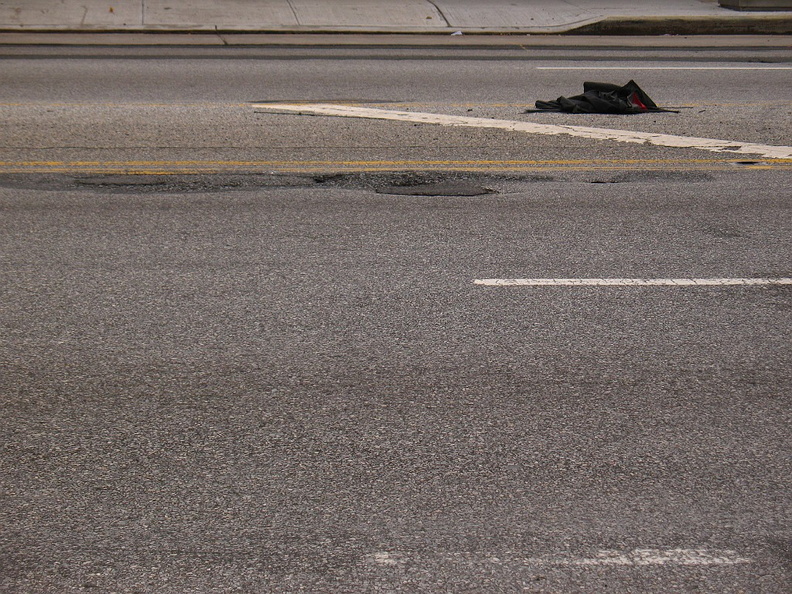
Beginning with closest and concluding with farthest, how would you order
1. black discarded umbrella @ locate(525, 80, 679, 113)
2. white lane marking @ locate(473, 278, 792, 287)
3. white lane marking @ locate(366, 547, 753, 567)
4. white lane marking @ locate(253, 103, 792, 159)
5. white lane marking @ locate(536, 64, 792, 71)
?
white lane marking @ locate(366, 547, 753, 567) < white lane marking @ locate(473, 278, 792, 287) < white lane marking @ locate(253, 103, 792, 159) < black discarded umbrella @ locate(525, 80, 679, 113) < white lane marking @ locate(536, 64, 792, 71)

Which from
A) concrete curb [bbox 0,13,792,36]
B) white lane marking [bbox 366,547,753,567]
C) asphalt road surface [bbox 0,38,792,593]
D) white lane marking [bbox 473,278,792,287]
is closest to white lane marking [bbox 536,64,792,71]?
concrete curb [bbox 0,13,792,36]

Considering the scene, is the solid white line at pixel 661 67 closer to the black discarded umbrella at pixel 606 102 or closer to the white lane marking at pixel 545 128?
the black discarded umbrella at pixel 606 102

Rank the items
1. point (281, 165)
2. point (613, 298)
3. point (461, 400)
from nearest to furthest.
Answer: point (461, 400), point (613, 298), point (281, 165)

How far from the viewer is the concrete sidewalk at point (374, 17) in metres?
16.6

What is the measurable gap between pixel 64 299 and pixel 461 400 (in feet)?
8.51

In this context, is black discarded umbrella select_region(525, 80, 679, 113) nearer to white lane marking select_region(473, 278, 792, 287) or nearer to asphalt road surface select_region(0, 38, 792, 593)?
asphalt road surface select_region(0, 38, 792, 593)

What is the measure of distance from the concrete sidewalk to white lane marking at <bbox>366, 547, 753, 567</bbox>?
14.4 metres

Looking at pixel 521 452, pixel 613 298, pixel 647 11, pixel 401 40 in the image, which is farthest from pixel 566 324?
pixel 647 11

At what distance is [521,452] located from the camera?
13.2 ft

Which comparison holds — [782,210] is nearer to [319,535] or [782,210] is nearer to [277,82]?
[319,535]

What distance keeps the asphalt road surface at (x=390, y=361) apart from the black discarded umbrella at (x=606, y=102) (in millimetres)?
1105

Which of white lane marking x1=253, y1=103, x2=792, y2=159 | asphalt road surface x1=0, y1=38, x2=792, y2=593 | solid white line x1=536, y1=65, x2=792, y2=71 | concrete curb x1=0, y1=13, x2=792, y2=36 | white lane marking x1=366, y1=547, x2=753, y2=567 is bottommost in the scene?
white lane marking x1=366, y1=547, x2=753, y2=567

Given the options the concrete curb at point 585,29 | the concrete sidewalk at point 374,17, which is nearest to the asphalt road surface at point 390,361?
the concrete curb at point 585,29

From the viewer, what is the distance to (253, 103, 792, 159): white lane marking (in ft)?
31.3
